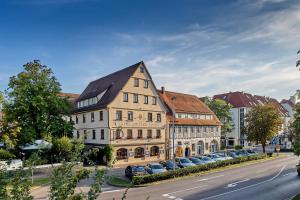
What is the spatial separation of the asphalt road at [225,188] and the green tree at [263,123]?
21.4 meters

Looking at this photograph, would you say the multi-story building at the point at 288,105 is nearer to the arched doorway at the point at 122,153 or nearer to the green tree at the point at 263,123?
the green tree at the point at 263,123

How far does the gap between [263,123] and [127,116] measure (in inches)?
1083

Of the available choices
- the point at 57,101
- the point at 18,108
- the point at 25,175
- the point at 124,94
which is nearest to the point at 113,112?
the point at 124,94

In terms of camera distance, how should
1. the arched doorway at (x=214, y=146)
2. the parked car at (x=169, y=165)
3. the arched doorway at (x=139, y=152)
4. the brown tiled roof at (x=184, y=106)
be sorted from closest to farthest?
the parked car at (x=169, y=165) < the arched doorway at (x=139, y=152) < the brown tiled roof at (x=184, y=106) < the arched doorway at (x=214, y=146)

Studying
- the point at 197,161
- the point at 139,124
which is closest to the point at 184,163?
the point at 197,161

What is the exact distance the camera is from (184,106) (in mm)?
57312

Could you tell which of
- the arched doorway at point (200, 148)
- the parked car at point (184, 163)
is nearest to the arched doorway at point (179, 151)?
the arched doorway at point (200, 148)

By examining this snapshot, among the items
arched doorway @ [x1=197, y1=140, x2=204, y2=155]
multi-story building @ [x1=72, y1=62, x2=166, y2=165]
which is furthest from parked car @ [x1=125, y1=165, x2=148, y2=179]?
arched doorway @ [x1=197, y1=140, x2=204, y2=155]

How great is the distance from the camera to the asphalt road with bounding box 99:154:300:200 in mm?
23438

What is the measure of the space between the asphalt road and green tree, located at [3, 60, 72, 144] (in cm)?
1947

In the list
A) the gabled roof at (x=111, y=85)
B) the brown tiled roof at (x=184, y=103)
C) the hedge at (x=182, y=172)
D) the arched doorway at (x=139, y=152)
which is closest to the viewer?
the hedge at (x=182, y=172)

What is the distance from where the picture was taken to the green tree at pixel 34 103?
40156 millimetres

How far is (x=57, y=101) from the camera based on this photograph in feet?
140

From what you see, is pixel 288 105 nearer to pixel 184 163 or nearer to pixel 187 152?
pixel 187 152
